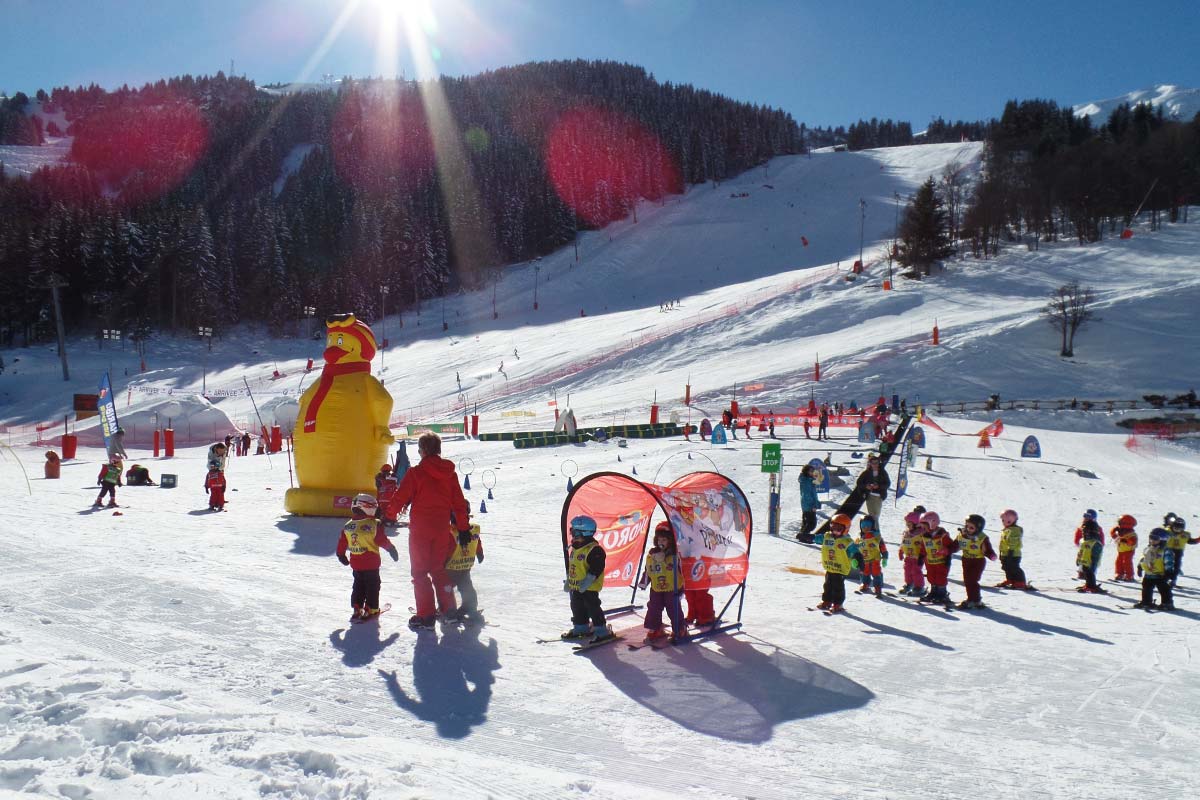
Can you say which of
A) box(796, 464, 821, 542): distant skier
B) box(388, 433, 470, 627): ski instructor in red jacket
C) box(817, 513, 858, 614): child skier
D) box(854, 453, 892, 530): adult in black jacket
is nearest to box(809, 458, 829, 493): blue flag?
box(796, 464, 821, 542): distant skier

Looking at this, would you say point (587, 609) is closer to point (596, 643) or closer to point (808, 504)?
point (596, 643)

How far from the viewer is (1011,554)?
408 inches

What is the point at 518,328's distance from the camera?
193ft

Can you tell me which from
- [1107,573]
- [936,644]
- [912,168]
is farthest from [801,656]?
[912,168]

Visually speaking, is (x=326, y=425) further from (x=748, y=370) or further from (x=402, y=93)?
A: (x=402, y=93)

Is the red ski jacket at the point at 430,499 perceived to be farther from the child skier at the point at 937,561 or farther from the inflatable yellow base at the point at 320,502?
the inflatable yellow base at the point at 320,502

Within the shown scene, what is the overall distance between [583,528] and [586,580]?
46cm

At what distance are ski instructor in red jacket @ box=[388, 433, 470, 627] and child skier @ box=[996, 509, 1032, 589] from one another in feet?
24.8

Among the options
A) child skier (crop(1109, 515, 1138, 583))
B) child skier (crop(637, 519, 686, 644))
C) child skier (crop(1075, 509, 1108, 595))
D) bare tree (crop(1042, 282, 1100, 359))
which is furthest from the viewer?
bare tree (crop(1042, 282, 1100, 359))

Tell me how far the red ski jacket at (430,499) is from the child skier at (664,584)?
1748mm

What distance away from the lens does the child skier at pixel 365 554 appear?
7199 millimetres

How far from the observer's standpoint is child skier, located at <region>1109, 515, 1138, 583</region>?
35.8ft

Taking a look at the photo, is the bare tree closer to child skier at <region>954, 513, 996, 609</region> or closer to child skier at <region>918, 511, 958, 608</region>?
child skier at <region>954, 513, 996, 609</region>

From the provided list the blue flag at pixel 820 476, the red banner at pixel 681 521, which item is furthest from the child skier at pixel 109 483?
the blue flag at pixel 820 476
